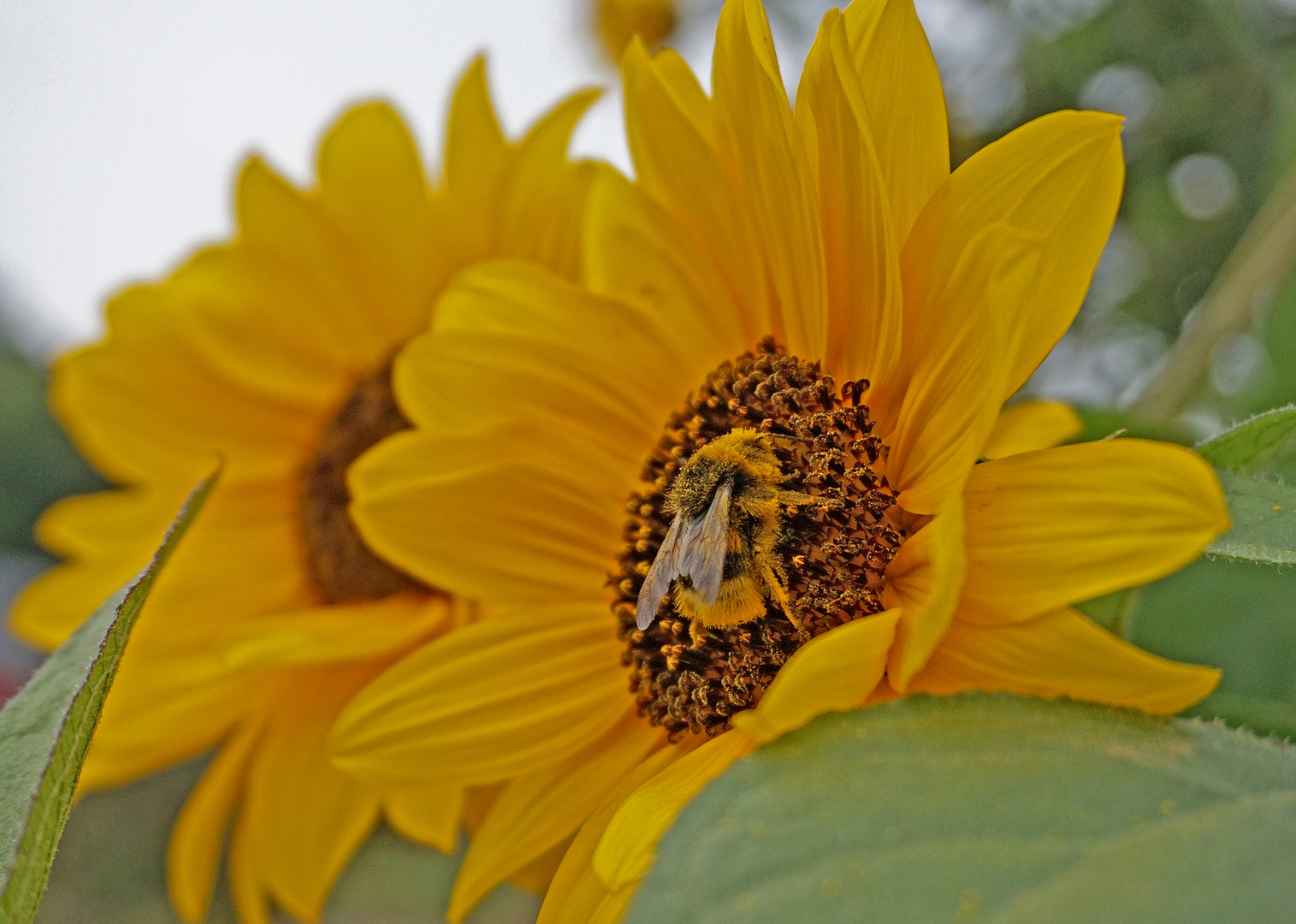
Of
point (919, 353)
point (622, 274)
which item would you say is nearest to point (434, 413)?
point (622, 274)

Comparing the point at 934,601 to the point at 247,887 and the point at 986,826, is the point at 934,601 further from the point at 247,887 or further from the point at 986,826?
the point at 247,887

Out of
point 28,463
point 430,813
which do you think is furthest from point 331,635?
point 28,463

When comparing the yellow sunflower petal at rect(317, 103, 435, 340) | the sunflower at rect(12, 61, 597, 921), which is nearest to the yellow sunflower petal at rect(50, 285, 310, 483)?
the sunflower at rect(12, 61, 597, 921)

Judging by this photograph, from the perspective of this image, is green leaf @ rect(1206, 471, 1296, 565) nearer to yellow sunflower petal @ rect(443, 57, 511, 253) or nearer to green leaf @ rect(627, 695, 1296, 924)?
green leaf @ rect(627, 695, 1296, 924)

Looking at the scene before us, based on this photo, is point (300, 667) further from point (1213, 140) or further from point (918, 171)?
point (1213, 140)

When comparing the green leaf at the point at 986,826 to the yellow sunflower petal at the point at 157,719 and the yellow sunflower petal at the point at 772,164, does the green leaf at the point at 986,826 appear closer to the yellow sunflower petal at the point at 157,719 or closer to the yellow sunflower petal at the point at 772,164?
the yellow sunflower petal at the point at 772,164

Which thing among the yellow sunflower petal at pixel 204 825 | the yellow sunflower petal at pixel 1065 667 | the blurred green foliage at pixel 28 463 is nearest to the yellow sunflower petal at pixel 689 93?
the yellow sunflower petal at pixel 1065 667

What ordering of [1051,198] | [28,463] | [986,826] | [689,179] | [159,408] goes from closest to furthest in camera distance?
[986,826] < [1051,198] < [689,179] < [159,408] < [28,463]
